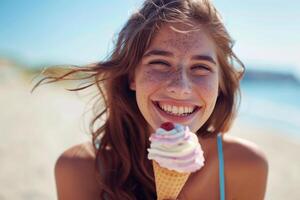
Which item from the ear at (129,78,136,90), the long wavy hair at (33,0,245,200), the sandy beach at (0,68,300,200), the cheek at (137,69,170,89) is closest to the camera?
the cheek at (137,69,170,89)

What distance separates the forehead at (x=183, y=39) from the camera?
2.49 m

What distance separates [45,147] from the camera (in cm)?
802

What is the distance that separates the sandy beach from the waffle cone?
64.6 inches

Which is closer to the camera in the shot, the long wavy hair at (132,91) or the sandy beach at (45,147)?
the long wavy hair at (132,91)

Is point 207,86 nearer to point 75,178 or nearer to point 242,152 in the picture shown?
point 242,152

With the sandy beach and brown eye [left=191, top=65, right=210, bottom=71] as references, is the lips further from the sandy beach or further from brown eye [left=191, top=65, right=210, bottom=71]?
the sandy beach

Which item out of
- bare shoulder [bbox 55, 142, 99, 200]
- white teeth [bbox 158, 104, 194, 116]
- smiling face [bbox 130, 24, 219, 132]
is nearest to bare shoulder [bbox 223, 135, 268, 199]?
smiling face [bbox 130, 24, 219, 132]

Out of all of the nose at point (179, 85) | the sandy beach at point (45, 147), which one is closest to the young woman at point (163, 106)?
the nose at point (179, 85)

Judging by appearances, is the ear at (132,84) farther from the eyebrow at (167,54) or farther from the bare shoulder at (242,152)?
the bare shoulder at (242,152)

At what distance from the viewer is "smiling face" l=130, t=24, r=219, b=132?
2461 millimetres

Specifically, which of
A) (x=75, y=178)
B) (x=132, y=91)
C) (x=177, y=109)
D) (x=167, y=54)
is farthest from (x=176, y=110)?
(x=75, y=178)

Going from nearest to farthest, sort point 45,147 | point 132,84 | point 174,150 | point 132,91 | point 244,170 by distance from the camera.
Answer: point 174,150 → point 132,84 → point 132,91 → point 244,170 → point 45,147

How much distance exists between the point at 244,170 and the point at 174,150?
4.42 feet

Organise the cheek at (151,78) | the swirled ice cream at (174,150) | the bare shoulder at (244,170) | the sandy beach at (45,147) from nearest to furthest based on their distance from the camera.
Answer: the swirled ice cream at (174,150)
the cheek at (151,78)
the bare shoulder at (244,170)
the sandy beach at (45,147)
